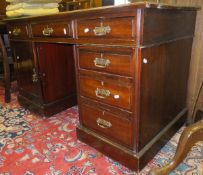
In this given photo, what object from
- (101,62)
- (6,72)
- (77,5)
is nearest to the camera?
(101,62)

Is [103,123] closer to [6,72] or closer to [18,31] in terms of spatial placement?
[18,31]

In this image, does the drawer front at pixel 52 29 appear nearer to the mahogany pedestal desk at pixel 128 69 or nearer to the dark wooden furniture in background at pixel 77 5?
the mahogany pedestal desk at pixel 128 69

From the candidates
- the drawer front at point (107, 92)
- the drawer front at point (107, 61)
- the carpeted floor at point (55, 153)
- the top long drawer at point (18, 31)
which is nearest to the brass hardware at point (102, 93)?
the drawer front at point (107, 92)

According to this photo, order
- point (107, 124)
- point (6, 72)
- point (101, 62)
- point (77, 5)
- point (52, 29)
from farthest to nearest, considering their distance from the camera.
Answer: point (6, 72) → point (77, 5) → point (52, 29) → point (107, 124) → point (101, 62)

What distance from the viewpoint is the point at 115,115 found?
3.59 feet

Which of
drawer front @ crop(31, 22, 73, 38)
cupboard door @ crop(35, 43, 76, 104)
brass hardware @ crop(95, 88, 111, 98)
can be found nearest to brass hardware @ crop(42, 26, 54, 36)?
drawer front @ crop(31, 22, 73, 38)

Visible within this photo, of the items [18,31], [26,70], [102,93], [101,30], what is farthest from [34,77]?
[101,30]

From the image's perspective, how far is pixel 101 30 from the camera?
3.18ft

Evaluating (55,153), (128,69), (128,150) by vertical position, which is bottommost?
(55,153)

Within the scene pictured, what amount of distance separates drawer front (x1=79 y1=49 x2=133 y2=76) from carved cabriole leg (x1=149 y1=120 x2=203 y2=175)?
1.34 ft

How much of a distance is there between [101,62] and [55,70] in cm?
80

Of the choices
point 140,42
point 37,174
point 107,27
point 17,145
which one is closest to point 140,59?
point 140,42

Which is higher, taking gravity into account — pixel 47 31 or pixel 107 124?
pixel 47 31

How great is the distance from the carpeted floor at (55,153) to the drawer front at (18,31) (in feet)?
2.46
